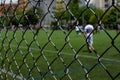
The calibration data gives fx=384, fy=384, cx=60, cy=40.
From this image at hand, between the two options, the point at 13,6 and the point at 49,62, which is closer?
the point at 13,6

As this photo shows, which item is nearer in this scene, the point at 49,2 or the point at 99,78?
the point at 49,2

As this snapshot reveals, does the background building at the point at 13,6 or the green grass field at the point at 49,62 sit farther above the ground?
the background building at the point at 13,6

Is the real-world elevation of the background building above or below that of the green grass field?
above

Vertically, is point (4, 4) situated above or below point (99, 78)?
above

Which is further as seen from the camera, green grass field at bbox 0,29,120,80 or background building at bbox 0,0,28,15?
background building at bbox 0,0,28,15

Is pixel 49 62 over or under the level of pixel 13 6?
under

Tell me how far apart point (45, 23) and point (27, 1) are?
28 cm

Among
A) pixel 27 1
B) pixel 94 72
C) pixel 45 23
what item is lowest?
pixel 94 72

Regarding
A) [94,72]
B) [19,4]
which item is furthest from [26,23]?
[94,72]

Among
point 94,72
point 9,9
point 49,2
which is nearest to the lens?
point 49,2

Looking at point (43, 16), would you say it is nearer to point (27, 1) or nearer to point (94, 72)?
point (27, 1)

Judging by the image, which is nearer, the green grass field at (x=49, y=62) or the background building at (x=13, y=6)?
the green grass field at (x=49, y=62)

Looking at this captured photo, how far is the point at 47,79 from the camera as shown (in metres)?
7.82

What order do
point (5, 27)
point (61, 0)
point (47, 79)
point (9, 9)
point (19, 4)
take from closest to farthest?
1. point (61, 0)
2. point (19, 4)
3. point (9, 9)
4. point (5, 27)
5. point (47, 79)
